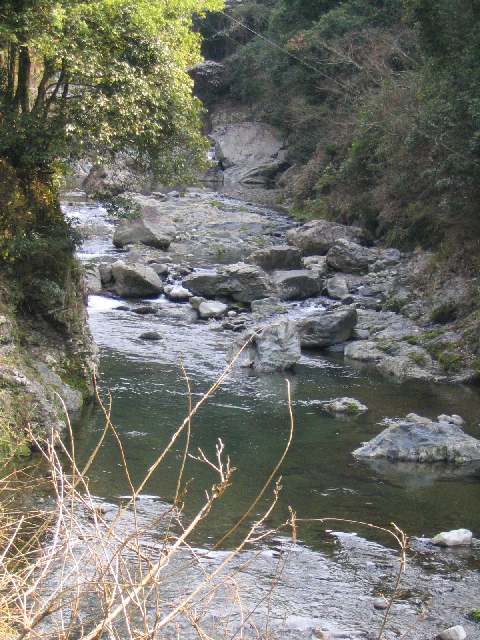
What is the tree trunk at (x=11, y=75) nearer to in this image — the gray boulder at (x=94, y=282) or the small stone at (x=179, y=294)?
the gray boulder at (x=94, y=282)

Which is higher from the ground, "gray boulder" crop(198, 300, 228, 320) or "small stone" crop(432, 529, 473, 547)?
"gray boulder" crop(198, 300, 228, 320)

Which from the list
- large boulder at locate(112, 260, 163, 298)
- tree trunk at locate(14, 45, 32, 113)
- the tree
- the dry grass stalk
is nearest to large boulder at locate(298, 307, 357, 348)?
large boulder at locate(112, 260, 163, 298)

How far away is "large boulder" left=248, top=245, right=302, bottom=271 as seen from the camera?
25219 millimetres

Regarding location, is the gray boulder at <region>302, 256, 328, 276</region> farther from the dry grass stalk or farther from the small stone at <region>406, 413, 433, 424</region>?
the dry grass stalk

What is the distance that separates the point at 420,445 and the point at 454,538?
9.81 ft

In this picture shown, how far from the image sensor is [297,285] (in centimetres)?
2262

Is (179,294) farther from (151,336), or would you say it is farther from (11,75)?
(11,75)

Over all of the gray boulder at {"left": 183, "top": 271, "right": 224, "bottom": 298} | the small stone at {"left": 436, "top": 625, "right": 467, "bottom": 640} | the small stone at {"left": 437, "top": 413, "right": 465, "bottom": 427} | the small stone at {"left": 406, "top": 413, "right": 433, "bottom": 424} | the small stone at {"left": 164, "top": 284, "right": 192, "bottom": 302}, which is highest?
the gray boulder at {"left": 183, "top": 271, "right": 224, "bottom": 298}

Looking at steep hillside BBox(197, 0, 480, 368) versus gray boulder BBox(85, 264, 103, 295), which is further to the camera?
gray boulder BBox(85, 264, 103, 295)

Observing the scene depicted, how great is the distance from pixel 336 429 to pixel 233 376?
11.4ft

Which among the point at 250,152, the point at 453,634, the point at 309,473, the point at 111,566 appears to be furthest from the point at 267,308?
the point at 250,152

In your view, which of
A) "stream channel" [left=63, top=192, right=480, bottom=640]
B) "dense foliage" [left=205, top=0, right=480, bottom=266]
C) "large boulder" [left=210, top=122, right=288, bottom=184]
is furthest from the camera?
"large boulder" [left=210, top=122, right=288, bottom=184]

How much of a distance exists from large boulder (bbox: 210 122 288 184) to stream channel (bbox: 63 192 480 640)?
30.4 metres

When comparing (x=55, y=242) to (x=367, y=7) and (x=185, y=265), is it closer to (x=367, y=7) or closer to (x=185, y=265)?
(x=185, y=265)
